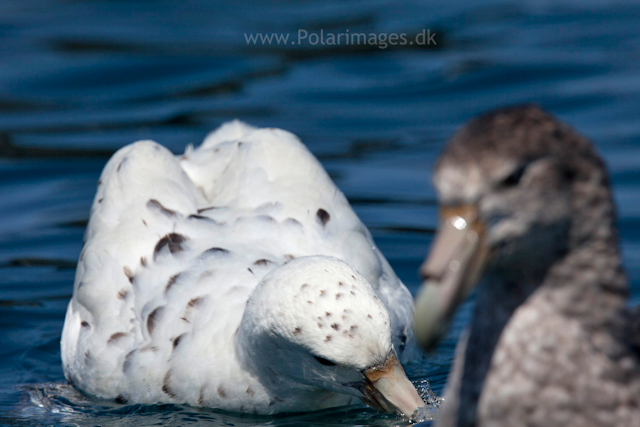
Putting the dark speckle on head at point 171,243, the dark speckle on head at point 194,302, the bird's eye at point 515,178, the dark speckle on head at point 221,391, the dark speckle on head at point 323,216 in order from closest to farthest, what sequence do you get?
1. the bird's eye at point 515,178
2. the dark speckle on head at point 221,391
3. the dark speckle on head at point 194,302
4. the dark speckle on head at point 171,243
5. the dark speckle on head at point 323,216

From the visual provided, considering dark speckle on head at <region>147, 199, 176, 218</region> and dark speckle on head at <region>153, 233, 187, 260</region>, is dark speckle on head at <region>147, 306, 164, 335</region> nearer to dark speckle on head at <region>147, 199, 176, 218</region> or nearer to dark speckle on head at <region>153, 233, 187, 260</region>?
dark speckle on head at <region>153, 233, 187, 260</region>

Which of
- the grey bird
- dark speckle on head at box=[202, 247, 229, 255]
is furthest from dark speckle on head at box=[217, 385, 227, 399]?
the grey bird

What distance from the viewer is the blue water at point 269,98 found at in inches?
273

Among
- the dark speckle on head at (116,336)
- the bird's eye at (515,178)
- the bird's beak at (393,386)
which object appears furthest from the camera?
the dark speckle on head at (116,336)

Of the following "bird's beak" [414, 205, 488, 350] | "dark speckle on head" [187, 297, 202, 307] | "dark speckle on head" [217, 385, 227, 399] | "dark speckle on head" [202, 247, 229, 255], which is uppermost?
"bird's beak" [414, 205, 488, 350]

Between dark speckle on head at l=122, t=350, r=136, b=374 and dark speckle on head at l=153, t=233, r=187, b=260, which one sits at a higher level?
dark speckle on head at l=153, t=233, r=187, b=260

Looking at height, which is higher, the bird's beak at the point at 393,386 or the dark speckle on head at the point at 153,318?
the dark speckle on head at the point at 153,318

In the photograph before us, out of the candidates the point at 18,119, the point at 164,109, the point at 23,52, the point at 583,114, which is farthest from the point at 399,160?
the point at 23,52

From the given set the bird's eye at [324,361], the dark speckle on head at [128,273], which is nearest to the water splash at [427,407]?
the bird's eye at [324,361]

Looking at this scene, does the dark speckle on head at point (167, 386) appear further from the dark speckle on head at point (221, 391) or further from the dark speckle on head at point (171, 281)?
the dark speckle on head at point (171, 281)

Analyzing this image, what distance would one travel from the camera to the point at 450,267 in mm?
2424

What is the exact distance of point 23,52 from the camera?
12.9m

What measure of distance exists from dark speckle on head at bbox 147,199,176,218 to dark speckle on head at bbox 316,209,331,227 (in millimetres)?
787

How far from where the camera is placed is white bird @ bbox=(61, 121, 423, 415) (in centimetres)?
402
